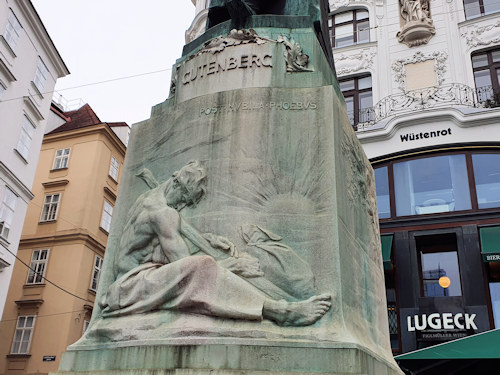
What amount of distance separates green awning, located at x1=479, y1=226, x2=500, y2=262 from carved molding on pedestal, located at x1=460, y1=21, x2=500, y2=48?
6645 millimetres

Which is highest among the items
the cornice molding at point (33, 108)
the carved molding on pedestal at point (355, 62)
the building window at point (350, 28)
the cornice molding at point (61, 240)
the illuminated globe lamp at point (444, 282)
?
the building window at point (350, 28)

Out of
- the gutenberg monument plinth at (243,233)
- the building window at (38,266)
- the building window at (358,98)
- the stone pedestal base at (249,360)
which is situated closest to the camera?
the stone pedestal base at (249,360)

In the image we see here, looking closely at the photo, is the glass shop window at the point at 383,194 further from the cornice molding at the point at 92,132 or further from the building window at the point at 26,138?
the cornice molding at the point at 92,132

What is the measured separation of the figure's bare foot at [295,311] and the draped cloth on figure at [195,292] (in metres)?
0.07

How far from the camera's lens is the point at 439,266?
1488cm

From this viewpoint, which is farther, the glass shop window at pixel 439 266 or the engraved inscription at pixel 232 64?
the glass shop window at pixel 439 266

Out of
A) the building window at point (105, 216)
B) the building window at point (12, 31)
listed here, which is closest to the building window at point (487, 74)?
the building window at point (12, 31)

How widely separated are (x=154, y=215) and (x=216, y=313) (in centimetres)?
92

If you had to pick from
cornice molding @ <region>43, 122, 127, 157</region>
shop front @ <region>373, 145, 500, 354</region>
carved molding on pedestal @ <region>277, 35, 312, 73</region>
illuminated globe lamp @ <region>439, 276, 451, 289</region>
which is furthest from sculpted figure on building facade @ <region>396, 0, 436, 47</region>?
carved molding on pedestal @ <region>277, 35, 312, 73</region>

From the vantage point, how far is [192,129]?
451 centimetres

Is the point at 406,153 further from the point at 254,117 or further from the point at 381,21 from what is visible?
the point at 254,117

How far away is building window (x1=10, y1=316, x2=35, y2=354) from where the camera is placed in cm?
2205

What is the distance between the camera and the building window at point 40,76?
20737 mm

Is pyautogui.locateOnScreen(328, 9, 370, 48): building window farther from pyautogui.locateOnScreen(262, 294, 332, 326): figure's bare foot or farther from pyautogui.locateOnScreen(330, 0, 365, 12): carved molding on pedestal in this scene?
pyautogui.locateOnScreen(262, 294, 332, 326): figure's bare foot
